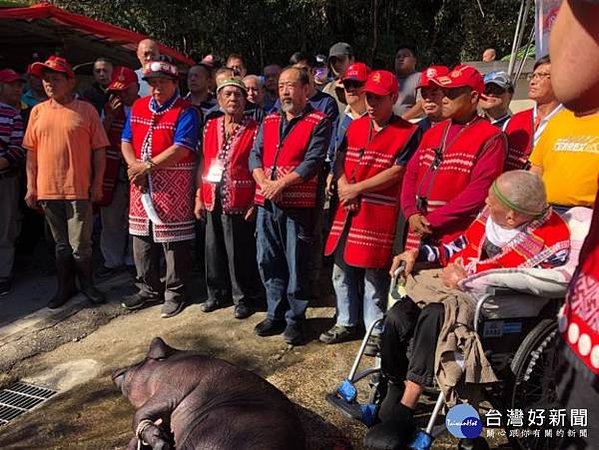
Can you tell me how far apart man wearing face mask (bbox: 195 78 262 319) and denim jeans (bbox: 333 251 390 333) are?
89 cm

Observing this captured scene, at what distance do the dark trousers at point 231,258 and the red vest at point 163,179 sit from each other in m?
Answer: 0.25

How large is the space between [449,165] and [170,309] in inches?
109

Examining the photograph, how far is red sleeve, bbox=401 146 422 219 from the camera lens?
364cm

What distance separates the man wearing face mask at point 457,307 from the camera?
2688 millimetres

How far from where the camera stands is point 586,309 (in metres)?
1.16

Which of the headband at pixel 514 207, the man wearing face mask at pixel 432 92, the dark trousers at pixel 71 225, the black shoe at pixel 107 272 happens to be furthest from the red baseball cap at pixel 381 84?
the black shoe at pixel 107 272

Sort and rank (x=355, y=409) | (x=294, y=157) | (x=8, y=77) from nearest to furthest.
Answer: (x=355, y=409), (x=294, y=157), (x=8, y=77)

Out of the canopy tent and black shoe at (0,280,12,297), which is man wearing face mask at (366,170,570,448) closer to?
black shoe at (0,280,12,297)

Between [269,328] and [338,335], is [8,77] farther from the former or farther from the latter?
[338,335]

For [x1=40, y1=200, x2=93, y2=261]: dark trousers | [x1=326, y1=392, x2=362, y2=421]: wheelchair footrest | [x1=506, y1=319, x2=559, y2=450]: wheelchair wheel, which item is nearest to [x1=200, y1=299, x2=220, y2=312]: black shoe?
[x1=40, y1=200, x2=93, y2=261]: dark trousers

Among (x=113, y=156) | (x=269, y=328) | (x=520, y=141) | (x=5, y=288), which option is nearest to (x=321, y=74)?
(x=113, y=156)

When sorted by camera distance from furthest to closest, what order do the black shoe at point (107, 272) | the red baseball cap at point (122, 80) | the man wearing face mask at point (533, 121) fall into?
the black shoe at point (107, 272)
the red baseball cap at point (122, 80)
the man wearing face mask at point (533, 121)

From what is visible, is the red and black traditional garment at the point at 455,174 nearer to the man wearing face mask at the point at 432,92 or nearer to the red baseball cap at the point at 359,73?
the man wearing face mask at the point at 432,92

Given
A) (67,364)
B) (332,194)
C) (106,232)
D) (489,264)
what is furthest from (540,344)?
(106,232)
